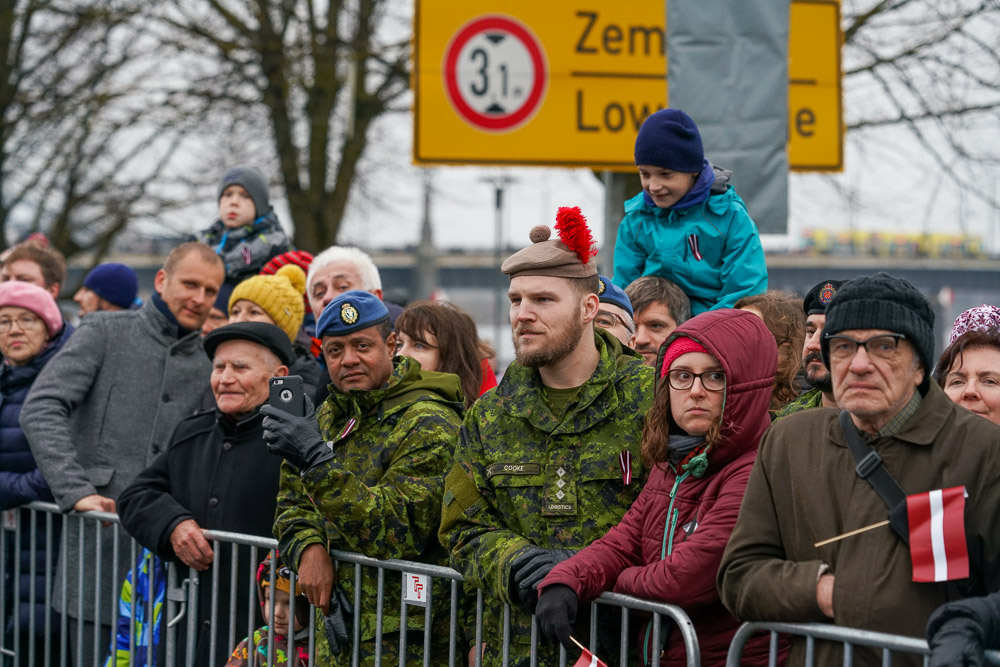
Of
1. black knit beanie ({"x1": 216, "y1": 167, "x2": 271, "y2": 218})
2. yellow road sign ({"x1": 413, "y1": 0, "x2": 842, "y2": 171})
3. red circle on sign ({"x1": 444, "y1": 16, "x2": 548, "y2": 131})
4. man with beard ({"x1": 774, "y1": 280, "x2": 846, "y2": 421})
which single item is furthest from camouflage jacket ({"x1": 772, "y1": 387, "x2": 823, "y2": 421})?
red circle on sign ({"x1": 444, "y1": 16, "x2": 548, "y2": 131})

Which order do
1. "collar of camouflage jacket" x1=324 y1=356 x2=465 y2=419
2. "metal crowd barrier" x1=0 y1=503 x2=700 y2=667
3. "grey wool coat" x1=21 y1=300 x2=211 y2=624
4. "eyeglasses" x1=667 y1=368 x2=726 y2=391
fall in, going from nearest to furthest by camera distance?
"eyeglasses" x1=667 y1=368 x2=726 y2=391 → "metal crowd barrier" x1=0 y1=503 x2=700 y2=667 → "collar of camouflage jacket" x1=324 y1=356 x2=465 y2=419 → "grey wool coat" x1=21 y1=300 x2=211 y2=624

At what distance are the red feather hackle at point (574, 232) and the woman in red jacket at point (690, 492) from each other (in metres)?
0.50

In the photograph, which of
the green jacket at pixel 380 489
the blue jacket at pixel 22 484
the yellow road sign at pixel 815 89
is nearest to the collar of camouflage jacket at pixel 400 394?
the green jacket at pixel 380 489

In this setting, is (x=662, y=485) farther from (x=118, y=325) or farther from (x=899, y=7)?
(x=899, y=7)

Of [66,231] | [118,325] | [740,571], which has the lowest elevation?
[740,571]

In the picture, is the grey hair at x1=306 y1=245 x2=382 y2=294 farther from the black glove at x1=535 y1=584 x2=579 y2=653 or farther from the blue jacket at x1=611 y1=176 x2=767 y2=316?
the black glove at x1=535 y1=584 x2=579 y2=653

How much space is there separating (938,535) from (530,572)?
120 centimetres

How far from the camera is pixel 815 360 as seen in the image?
13.6ft

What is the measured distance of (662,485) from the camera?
359 cm

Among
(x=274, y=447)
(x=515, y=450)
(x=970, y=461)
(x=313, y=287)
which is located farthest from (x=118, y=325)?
(x=970, y=461)

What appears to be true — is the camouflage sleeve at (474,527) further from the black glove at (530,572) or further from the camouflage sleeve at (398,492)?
the camouflage sleeve at (398,492)

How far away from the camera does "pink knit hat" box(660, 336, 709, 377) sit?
357 centimetres

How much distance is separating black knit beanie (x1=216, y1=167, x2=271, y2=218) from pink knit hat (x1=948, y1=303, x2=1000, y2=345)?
4.28 m

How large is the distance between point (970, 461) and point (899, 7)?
9.50 meters
